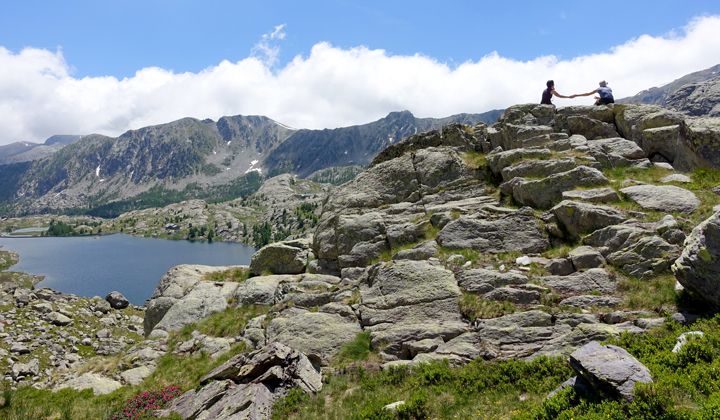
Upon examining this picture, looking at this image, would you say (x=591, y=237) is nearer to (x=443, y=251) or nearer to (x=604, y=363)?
(x=443, y=251)

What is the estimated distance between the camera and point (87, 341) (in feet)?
226

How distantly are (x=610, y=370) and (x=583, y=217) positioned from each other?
1446cm

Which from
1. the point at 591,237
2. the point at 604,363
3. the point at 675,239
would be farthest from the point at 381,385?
the point at 675,239

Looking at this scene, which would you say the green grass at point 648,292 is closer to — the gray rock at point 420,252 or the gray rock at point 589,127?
the gray rock at point 420,252

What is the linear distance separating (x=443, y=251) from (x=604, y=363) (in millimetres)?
15035

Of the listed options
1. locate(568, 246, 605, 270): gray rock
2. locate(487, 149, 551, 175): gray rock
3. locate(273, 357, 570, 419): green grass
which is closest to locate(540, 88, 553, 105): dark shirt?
locate(487, 149, 551, 175): gray rock

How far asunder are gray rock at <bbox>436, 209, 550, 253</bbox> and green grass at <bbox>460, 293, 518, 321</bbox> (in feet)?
16.5

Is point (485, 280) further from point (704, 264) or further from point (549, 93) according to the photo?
point (549, 93)

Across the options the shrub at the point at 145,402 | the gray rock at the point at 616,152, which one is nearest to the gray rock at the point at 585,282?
the gray rock at the point at 616,152

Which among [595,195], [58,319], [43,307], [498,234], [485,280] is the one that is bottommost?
[58,319]

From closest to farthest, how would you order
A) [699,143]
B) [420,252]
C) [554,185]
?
1. [699,143]
2. [420,252]
3. [554,185]

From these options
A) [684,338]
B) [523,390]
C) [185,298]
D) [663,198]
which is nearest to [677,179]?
[663,198]

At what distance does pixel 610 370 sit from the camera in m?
11.9

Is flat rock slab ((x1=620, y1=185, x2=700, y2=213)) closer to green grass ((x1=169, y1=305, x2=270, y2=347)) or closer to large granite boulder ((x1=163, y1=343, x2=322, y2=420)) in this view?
large granite boulder ((x1=163, y1=343, x2=322, y2=420))
